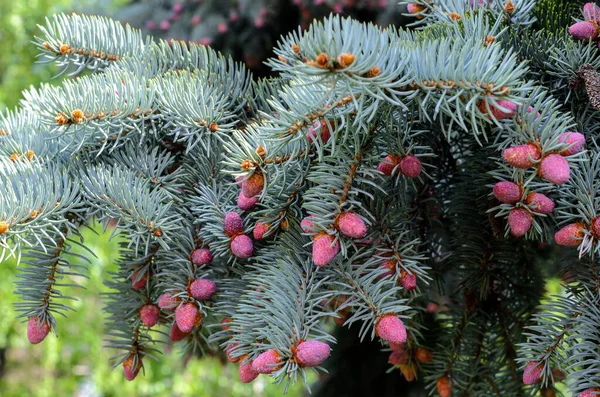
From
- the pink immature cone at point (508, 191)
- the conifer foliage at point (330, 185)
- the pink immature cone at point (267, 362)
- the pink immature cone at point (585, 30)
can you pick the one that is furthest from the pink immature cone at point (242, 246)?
the pink immature cone at point (585, 30)

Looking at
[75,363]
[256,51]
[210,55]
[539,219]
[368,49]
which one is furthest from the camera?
[75,363]

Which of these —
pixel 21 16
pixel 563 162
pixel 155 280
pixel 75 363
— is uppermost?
pixel 563 162

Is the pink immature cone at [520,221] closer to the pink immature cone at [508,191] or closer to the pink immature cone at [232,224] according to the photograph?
the pink immature cone at [508,191]

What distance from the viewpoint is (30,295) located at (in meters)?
0.52

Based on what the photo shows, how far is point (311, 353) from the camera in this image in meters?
0.39

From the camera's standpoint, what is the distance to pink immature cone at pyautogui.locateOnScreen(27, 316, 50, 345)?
0.50 meters

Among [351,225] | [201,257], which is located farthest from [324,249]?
[201,257]

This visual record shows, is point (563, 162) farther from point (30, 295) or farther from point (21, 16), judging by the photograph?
point (21, 16)

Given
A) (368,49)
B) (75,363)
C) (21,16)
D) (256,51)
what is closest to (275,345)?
(368,49)

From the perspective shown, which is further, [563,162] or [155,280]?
[155,280]

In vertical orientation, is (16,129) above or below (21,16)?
above

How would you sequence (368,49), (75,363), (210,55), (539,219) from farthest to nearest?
(75,363)
(210,55)
(539,219)
(368,49)

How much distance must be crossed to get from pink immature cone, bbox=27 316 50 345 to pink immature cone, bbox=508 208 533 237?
0.41 meters

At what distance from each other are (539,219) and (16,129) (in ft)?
1.70
